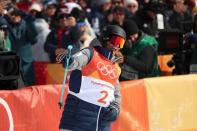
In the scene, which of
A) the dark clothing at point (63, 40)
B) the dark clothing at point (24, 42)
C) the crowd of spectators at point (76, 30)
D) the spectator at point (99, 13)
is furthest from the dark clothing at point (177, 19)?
the dark clothing at point (24, 42)

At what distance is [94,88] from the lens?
22.2ft

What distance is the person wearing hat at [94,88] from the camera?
670 cm

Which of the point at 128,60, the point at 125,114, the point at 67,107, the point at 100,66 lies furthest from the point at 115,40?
the point at 128,60

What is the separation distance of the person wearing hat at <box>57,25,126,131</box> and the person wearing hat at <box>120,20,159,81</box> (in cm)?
270

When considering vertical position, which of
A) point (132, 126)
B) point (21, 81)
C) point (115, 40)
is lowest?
point (132, 126)

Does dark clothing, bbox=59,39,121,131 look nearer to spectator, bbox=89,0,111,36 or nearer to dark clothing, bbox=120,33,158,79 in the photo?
dark clothing, bbox=120,33,158,79

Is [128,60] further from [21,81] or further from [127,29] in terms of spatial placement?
[21,81]

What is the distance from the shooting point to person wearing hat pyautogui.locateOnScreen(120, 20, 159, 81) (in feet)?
31.7

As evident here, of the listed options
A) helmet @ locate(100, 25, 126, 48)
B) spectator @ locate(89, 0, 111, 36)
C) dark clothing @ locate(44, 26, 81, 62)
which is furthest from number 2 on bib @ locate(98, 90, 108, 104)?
Answer: spectator @ locate(89, 0, 111, 36)

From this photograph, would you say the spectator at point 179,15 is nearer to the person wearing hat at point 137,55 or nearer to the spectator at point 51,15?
the spectator at point 51,15

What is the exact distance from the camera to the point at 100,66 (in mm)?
6742

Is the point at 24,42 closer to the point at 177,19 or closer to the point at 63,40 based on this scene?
the point at 63,40

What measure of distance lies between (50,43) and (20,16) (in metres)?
0.77

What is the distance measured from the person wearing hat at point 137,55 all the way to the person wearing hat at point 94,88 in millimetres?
2701
